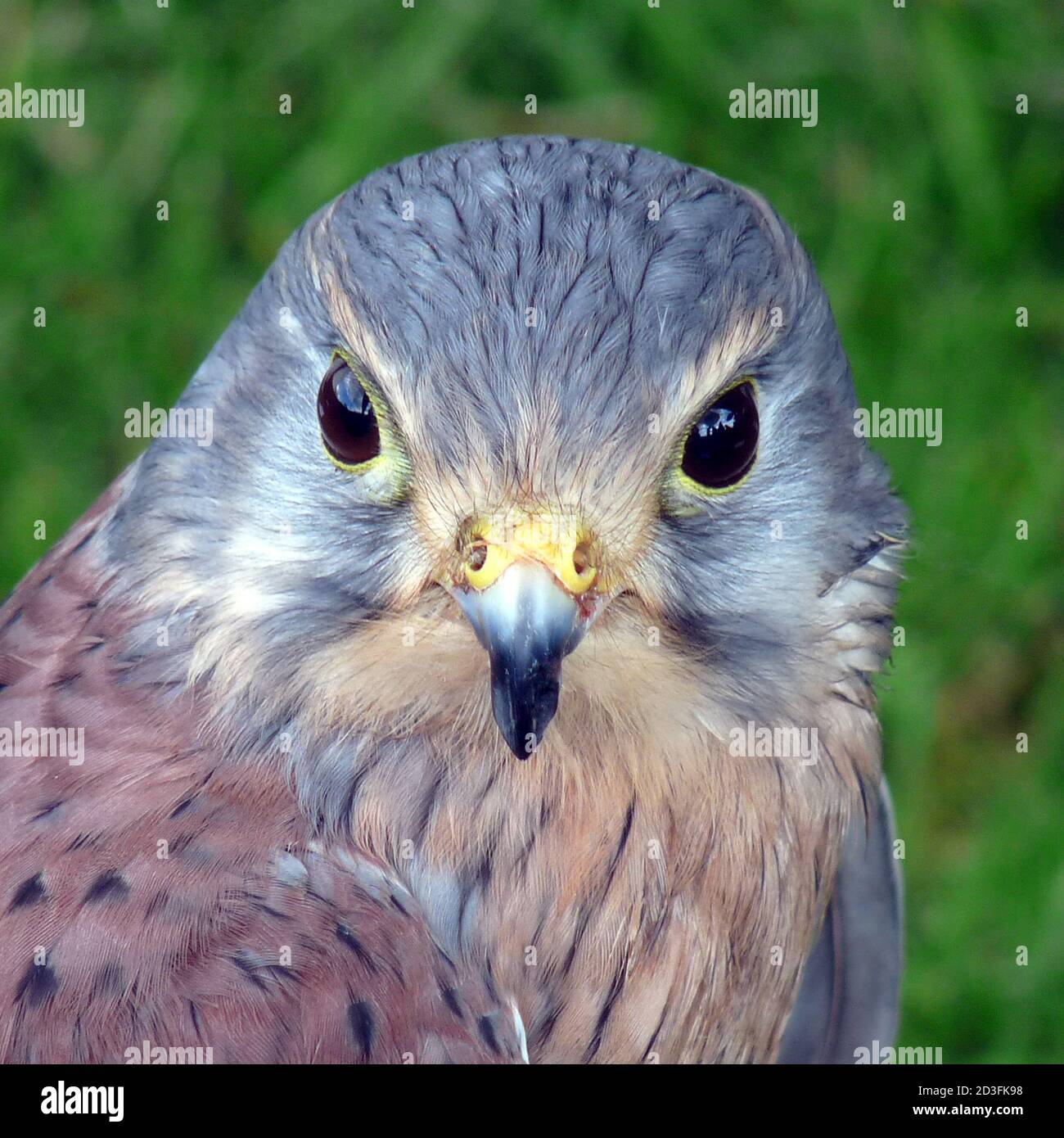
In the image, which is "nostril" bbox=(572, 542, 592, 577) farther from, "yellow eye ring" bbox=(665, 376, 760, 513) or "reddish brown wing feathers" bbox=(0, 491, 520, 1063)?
"reddish brown wing feathers" bbox=(0, 491, 520, 1063)

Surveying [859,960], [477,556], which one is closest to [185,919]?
[477,556]

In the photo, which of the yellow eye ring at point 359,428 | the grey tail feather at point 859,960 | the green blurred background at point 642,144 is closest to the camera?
the yellow eye ring at point 359,428

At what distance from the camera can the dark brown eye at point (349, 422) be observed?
2459mm

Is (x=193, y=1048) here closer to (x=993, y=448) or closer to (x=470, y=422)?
(x=470, y=422)

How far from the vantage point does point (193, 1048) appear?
229cm

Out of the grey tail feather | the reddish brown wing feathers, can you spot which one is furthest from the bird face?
the grey tail feather

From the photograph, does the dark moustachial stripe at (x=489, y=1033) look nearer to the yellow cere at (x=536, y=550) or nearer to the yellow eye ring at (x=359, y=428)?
the yellow cere at (x=536, y=550)

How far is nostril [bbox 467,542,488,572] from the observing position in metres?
2.31

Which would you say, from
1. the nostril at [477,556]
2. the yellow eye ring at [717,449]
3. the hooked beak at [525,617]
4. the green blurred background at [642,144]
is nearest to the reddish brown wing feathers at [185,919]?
the hooked beak at [525,617]

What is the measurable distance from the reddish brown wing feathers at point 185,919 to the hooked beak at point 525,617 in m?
0.42

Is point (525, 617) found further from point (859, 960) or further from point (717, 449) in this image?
point (859, 960)

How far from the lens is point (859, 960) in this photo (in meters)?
3.61

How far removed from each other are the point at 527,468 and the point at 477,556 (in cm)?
15
